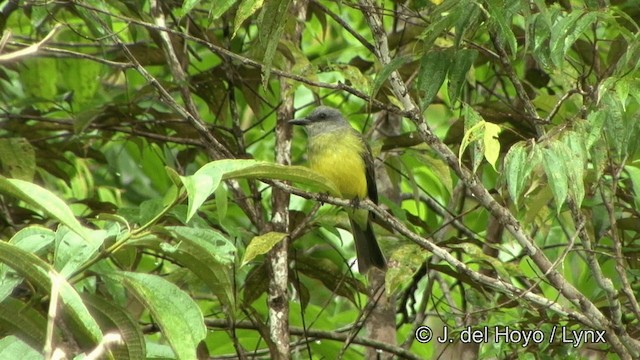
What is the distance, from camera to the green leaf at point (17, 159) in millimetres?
4074

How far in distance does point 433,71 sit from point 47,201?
1640mm

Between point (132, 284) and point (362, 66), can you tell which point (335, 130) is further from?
point (132, 284)

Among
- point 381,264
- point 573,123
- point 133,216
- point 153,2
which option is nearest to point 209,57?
point 153,2

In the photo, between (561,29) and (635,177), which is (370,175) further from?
(561,29)

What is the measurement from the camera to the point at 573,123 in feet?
10.2

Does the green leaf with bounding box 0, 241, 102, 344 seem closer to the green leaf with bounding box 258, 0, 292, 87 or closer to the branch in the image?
the green leaf with bounding box 258, 0, 292, 87

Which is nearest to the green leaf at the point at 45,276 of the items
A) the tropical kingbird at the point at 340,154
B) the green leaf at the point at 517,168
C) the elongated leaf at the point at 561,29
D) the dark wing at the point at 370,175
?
the green leaf at the point at 517,168

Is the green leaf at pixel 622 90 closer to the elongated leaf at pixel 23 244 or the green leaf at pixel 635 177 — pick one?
the green leaf at pixel 635 177

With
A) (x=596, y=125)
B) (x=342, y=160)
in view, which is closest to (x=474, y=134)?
(x=596, y=125)

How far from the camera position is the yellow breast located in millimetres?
5297

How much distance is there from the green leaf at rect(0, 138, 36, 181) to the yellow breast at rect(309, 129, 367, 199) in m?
1.70

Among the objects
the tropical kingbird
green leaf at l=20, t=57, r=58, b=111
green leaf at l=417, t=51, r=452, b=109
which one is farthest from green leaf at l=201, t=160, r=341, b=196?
green leaf at l=20, t=57, r=58, b=111

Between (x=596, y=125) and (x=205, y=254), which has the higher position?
(x=596, y=125)

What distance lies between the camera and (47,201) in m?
2.07
